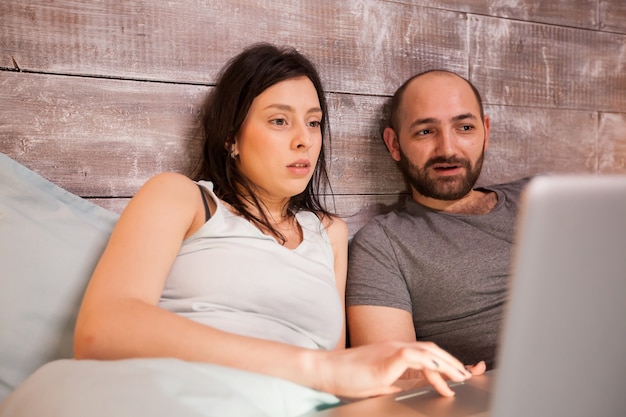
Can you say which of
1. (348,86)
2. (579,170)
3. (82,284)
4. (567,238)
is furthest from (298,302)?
(579,170)

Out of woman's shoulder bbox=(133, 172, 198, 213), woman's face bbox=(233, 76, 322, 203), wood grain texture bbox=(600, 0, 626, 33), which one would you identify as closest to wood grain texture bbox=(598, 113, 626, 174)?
wood grain texture bbox=(600, 0, 626, 33)

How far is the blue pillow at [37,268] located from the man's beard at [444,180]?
82 centimetres

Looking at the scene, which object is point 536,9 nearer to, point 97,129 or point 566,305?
point 97,129

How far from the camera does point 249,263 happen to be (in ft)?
3.79

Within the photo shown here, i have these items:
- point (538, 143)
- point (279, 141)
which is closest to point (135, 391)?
point (279, 141)

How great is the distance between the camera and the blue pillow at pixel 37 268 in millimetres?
1011

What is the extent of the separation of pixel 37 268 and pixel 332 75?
0.90 meters

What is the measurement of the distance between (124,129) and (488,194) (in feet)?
3.23

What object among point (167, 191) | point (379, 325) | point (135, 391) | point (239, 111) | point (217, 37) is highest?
point (217, 37)

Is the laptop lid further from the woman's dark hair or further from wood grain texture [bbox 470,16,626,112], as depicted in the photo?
wood grain texture [bbox 470,16,626,112]

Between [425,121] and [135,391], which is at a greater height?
[425,121]

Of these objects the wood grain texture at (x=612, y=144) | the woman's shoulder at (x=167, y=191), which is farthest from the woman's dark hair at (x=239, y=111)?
the wood grain texture at (x=612, y=144)

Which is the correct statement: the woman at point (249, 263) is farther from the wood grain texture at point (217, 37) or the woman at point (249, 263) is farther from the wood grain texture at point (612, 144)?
the wood grain texture at point (612, 144)

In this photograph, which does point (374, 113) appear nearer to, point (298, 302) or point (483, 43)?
point (483, 43)
